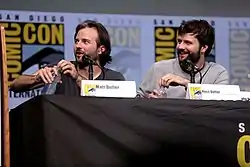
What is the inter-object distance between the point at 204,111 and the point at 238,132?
132 millimetres

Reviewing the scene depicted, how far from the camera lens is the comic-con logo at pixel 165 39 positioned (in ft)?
11.9

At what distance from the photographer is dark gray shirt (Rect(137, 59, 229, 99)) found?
2.45 metres

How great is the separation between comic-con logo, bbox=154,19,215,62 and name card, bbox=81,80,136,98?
1610mm

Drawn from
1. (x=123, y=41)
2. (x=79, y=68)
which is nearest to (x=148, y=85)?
(x=79, y=68)

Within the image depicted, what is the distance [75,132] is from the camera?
186cm

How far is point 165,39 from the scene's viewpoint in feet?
12.0

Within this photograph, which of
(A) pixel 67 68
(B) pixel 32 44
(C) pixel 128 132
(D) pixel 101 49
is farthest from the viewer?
(B) pixel 32 44

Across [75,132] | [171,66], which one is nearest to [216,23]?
[171,66]

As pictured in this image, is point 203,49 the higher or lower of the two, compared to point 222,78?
higher

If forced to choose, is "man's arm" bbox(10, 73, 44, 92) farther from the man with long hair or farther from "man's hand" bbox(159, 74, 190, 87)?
"man's hand" bbox(159, 74, 190, 87)

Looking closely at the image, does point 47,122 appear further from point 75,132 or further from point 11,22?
point 11,22

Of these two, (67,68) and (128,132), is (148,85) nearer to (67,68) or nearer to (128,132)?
(67,68)

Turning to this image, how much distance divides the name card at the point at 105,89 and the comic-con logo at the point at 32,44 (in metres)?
1.54

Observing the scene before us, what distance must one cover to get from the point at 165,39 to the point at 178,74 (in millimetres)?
1133
